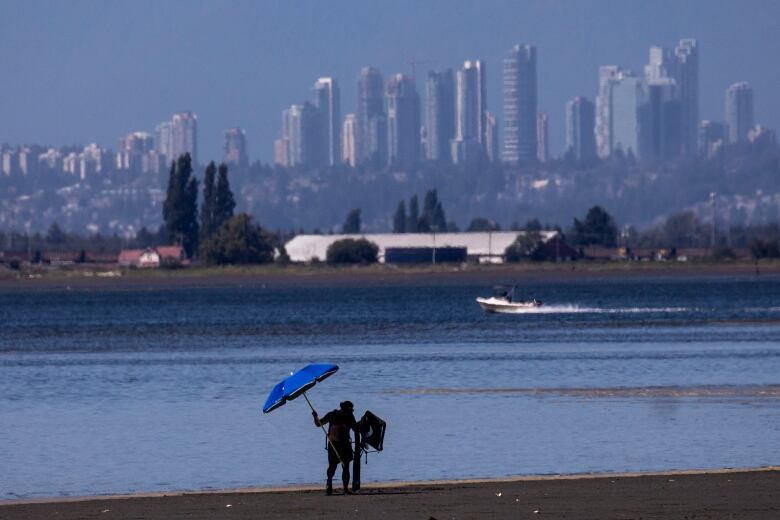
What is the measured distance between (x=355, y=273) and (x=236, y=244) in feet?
47.7

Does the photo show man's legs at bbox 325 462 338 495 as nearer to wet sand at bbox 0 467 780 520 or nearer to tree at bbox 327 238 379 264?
wet sand at bbox 0 467 780 520

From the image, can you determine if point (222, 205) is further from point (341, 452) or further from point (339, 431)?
point (339, 431)

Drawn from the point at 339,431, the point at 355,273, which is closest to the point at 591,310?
the point at 339,431

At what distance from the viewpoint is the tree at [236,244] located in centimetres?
17975

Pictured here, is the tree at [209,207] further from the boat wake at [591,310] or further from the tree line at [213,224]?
the boat wake at [591,310]

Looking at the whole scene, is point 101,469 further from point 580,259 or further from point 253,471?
point 580,259

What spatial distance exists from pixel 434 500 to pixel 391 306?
8678cm

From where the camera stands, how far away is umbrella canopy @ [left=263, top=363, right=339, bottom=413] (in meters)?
21.5

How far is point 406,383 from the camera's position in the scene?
4319 centimetres

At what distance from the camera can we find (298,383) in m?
21.6

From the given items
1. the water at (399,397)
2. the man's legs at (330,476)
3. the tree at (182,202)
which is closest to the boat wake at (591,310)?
the water at (399,397)

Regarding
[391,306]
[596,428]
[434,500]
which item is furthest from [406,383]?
[391,306]

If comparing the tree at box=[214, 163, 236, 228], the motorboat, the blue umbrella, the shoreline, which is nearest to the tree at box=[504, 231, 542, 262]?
the tree at box=[214, 163, 236, 228]

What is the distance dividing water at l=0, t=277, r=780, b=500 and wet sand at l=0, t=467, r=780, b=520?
1.71 metres
